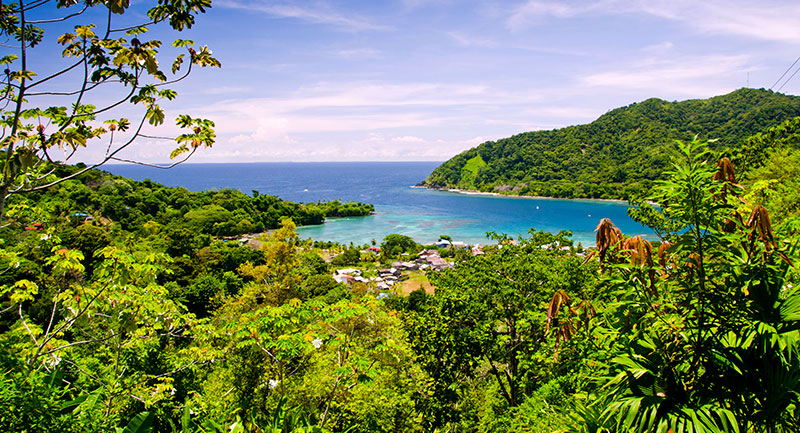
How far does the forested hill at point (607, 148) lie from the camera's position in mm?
81312

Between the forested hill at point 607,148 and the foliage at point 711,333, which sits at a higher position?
the forested hill at point 607,148

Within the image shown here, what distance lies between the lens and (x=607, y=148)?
103750mm

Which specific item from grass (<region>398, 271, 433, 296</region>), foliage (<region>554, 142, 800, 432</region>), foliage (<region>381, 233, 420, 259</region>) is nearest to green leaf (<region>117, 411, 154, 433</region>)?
foliage (<region>554, 142, 800, 432</region>)

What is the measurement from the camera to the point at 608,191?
84375 mm

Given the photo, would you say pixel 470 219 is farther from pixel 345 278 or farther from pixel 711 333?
pixel 711 333

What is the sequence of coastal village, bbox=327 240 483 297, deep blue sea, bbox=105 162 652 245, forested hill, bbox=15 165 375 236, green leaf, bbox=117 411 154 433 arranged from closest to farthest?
green leaf, bbox=117 411 154 433 < coastal village, bbox=327 240 483 297 < forested hill, bbox=15 165 375 236 < deep blue sea, bbox=105 162 652 245

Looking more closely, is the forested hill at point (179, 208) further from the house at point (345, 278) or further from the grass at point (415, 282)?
the grass at point (415, 282)

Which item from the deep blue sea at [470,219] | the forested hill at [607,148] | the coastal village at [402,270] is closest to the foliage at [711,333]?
the coastal village at [402,270]

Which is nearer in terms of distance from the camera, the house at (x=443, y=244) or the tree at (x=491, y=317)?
the tree at (x=491, y=317)

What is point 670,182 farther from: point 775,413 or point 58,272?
point 58,272

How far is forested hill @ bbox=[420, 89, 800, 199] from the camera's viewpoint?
81.3m

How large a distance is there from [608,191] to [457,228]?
45.4 meters

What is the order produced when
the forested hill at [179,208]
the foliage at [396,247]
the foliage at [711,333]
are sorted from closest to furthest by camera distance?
the foliage at [711,333] → the foliage at [396,247] → the forested hill at [179,208]

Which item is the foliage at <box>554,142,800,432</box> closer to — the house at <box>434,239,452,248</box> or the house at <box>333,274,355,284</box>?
the house at <box>333,274,355,284</box>
